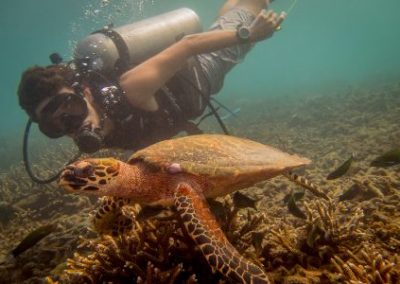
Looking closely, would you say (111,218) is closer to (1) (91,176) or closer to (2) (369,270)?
(1) (91,176)

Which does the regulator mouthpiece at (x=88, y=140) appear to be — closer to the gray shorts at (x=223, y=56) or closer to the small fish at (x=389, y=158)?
the gray shorts at (x=223, y=56)

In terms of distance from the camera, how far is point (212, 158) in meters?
3.38

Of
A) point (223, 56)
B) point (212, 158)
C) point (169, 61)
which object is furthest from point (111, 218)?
point (223, 56)

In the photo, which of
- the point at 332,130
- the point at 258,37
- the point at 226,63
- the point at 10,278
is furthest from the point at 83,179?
the point at 332,130

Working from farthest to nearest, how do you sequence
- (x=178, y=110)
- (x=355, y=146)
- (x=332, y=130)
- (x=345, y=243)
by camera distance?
(x=332, y=130) < (x=355, y=146) < (x=178, y=110) < (x=345, y=243)

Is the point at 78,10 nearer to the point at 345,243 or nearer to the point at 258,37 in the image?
the point at 258,37

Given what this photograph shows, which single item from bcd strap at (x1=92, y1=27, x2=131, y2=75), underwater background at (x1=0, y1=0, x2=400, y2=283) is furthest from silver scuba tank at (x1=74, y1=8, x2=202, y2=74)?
underwater background at (x1=0, y1=0, x2=400, y2=283)

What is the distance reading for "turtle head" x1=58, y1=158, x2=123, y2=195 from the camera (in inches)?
106

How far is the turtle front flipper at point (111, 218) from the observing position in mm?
3248

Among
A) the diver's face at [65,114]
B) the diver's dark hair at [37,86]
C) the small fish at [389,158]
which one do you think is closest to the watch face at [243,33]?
the diver's face at [65,114]

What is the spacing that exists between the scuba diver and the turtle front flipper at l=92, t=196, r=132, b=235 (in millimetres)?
1716

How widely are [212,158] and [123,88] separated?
103 inches

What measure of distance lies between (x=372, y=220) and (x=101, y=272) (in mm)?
3081

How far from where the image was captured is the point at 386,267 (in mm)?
2465
